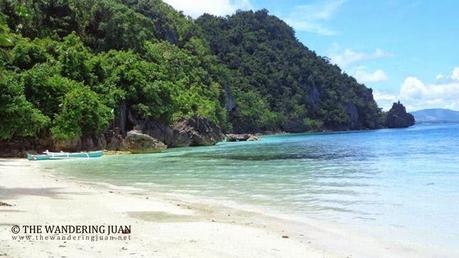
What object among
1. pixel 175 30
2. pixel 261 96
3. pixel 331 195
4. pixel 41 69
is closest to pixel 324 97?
pixel 261 96

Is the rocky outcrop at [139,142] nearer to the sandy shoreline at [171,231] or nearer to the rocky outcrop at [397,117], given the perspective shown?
the sandy shoreline at [171,231]

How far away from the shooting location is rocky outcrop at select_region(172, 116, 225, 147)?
203ft

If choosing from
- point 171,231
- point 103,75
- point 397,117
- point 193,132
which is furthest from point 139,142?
point 397,117

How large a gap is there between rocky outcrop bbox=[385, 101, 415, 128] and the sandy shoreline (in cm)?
17445

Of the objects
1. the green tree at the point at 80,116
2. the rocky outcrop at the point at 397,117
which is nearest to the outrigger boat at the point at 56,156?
the green tree at the point at 80,116

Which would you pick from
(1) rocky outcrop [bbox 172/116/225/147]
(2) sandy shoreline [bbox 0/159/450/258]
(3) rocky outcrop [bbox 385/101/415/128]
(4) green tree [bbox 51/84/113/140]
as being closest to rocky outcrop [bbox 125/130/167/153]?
(4) green tree [bbox 51/84/113/140]

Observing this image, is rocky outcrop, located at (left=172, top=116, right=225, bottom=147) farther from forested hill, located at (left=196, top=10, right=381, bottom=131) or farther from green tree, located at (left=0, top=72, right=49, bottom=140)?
forested hill, located at (left=196, top=10, right=381, bottom=131)

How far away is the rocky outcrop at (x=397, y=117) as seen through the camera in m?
178

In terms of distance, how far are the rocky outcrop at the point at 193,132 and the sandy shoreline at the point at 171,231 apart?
46.3 meters

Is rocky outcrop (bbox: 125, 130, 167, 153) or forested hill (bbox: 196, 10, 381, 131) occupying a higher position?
forested hill (bbox: 196, 10, 381, 131)

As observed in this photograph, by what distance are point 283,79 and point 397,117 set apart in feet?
172

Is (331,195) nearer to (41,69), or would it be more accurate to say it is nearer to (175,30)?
(41,69)

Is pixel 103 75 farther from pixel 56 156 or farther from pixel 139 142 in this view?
pixel 56 156

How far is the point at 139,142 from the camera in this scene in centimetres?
5153
